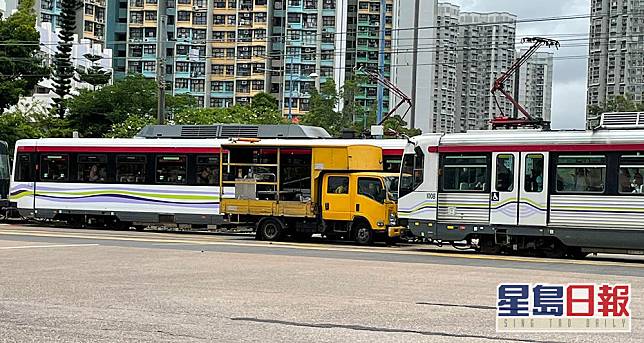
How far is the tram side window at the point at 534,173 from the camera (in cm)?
2411

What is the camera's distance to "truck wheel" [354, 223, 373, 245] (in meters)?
28.2

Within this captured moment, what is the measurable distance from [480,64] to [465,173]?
43128 millimetres

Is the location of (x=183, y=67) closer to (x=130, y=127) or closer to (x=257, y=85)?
(x=257, y=85)

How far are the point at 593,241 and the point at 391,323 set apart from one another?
1272 centimetres

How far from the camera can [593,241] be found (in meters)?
23.2

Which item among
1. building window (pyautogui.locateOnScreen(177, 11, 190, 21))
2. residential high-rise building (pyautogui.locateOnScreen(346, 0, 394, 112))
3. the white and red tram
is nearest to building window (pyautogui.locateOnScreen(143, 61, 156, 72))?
building window (pyautogui.locateOnScreen(177, 11, 190, 21))

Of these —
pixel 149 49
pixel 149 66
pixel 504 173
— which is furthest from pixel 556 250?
pixel 149 49

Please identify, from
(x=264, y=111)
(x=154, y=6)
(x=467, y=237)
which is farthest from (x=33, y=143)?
(x=154, y=6)

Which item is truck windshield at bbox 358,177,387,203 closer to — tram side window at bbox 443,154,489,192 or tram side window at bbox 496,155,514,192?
tram side window at bbox 443,154,489,192

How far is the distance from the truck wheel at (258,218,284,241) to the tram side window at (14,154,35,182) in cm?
1061

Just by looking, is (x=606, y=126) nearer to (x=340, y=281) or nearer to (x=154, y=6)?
(x=340, y=281)

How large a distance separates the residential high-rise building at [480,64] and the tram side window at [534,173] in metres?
33.7

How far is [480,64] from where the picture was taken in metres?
67.2

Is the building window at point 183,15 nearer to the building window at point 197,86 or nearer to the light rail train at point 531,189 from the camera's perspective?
the building window at point 197,86
